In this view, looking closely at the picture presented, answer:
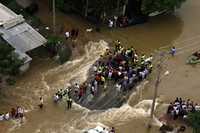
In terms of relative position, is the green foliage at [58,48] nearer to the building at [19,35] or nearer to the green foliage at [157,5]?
the building at [19,35]

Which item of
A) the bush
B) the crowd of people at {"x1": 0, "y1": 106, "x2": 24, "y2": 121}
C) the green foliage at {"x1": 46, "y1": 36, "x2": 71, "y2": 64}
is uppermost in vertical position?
the green foliage at {"x1": 46, "y1": 36, "x2": 71, "y2": 64}

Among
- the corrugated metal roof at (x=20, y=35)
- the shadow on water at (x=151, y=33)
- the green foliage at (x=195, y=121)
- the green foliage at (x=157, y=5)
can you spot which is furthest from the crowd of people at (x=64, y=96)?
the green foliage at (x=157, y=5)

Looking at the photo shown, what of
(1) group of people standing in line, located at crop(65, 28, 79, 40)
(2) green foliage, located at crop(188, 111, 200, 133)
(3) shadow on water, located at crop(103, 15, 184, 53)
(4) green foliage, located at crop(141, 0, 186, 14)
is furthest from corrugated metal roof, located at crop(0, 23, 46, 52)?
(2) green foliage, located at crop(188, 111, 200, 133)

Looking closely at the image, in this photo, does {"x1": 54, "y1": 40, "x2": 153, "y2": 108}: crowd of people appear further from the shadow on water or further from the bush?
the bush

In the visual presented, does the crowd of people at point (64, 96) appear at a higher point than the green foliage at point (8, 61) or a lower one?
lower

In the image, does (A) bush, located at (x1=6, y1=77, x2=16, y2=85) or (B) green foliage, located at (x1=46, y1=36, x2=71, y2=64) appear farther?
(B) green foliage, located at (x1=46, y1=36, x2=71, y2=64)

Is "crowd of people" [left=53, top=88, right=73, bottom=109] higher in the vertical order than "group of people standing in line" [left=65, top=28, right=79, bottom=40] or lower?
lower

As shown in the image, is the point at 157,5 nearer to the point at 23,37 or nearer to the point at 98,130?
the point at 23,37
